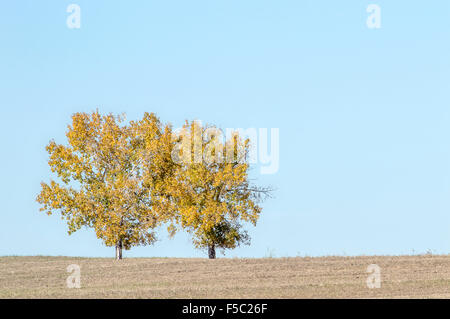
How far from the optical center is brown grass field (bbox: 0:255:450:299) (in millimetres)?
28812

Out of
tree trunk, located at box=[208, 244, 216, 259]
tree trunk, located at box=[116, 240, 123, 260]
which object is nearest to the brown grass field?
tree trunk, located at box=[116, 240, 123, 260]

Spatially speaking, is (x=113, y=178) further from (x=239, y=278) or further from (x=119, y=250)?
(x=239, y=278)

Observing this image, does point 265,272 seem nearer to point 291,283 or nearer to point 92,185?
point 291,283

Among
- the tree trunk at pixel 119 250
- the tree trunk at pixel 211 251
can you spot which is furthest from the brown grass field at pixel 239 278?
the tree trunk at pixel 211 251

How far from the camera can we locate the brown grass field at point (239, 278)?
2881cm

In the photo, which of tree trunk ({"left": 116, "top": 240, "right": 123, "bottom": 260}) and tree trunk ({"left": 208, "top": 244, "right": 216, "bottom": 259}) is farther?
tree trunk ({"left": 116, "top": 240, "right": 123, "bottom": 260})

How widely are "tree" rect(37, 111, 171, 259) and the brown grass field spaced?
10.7 ft

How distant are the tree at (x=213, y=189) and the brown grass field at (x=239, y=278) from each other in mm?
3833

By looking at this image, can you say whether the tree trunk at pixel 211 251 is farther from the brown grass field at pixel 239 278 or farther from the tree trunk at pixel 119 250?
the tree trunk at pixel 119 250

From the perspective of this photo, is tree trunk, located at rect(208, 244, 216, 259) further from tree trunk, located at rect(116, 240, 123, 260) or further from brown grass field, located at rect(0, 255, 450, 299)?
tree trunk, located at rect(116, 240, 123, 260)

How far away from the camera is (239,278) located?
33.9m

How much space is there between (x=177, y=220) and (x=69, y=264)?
6.90 meters
